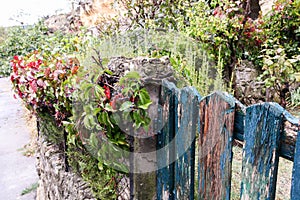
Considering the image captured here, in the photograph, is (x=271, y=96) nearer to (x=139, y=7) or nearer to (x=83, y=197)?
(x=139, y=7)

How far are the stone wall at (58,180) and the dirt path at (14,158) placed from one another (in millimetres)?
735

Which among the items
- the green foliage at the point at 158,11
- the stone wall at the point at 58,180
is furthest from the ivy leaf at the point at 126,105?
the green foliage at the point at 158,11

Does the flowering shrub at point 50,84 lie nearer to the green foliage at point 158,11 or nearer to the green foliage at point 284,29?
the green foliage at point 158,11

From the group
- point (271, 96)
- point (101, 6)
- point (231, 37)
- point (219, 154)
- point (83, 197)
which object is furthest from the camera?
point (101, 6)

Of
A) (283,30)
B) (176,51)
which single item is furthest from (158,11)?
(176,51)

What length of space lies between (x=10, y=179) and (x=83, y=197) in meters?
2.18

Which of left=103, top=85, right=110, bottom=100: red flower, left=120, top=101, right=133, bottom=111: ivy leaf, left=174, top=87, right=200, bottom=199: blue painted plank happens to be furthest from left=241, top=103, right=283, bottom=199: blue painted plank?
left=103, top=85, right=110, bottom=100: red flower

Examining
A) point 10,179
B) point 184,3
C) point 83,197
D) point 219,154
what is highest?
point 184,3

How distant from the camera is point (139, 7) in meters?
4.59

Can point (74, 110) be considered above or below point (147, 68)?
below

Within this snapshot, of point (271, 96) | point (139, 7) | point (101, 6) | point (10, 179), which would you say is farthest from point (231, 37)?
point (101, 6)

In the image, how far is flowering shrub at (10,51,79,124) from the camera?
1.79 metres

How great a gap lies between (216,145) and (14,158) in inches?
147

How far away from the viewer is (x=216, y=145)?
0.97 m
